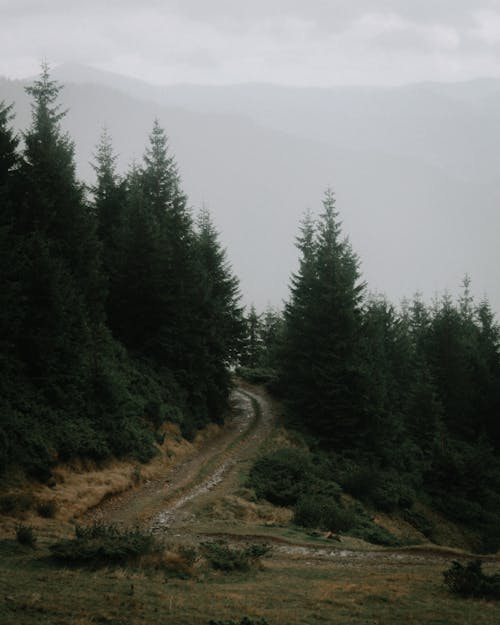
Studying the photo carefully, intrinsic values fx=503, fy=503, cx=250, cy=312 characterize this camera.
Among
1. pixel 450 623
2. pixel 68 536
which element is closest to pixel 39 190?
pixel 68 536

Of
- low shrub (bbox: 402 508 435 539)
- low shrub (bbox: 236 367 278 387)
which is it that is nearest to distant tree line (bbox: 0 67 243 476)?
low shrub (bbox: 236 367 278 387)

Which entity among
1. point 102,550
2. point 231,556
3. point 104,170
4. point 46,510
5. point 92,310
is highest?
point 104,170

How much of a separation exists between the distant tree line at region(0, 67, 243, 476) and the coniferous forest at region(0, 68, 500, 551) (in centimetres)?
9

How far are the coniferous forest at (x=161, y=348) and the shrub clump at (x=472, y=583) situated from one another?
1412 centimetres

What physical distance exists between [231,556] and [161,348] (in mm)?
21942

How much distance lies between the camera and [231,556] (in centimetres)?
1433

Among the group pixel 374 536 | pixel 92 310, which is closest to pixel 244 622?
pixel 374 536

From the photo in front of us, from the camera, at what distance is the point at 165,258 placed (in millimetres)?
A: 34750

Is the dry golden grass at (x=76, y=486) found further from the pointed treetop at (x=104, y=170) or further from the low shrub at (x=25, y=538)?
the pointed treetop at (x=104, y=170)

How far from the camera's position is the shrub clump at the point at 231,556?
13711mm

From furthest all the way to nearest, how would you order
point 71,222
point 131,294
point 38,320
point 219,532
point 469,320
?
point 469,320 → point 131,294 → point 71,222 → point 38,320 → point 219,532

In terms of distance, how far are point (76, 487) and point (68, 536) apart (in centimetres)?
437

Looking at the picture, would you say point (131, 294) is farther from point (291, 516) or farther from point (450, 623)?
point (450, 623)

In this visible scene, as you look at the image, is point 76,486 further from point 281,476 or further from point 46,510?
point 281,476
